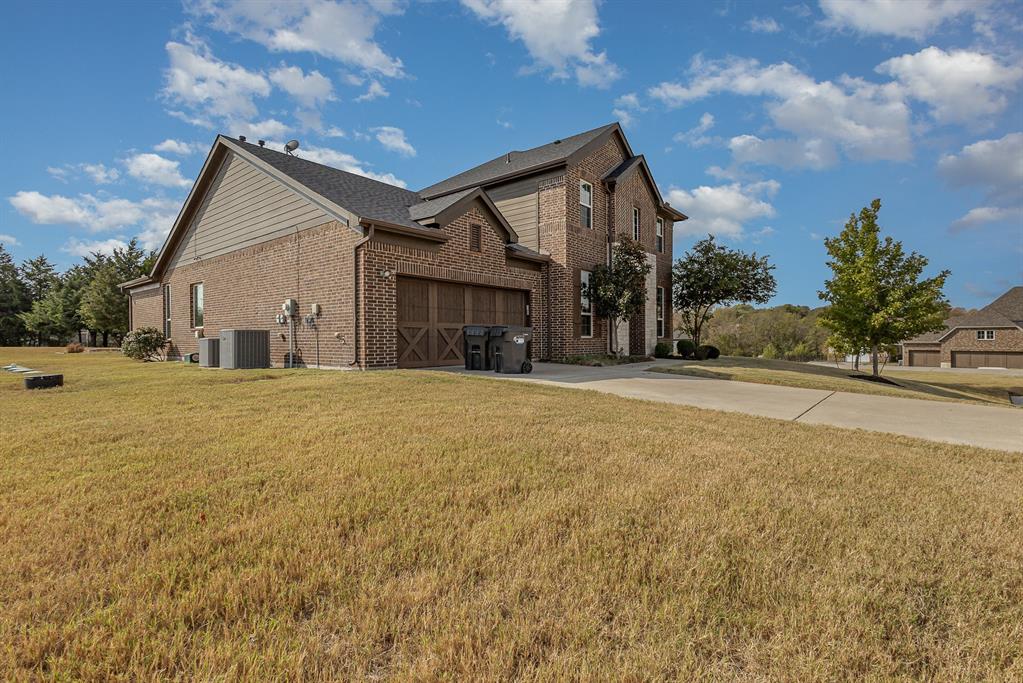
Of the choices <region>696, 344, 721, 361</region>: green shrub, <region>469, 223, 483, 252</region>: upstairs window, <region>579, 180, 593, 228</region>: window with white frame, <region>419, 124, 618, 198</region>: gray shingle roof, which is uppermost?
<region>419, 124, 618, 198</region>: gray shingle roof

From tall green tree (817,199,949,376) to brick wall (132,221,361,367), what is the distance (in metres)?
16.7

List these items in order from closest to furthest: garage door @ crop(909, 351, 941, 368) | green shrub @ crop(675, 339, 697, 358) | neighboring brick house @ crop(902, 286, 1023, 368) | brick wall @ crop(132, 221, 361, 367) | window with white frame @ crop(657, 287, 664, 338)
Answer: brick wall @ crop(132, 221, 361, 367) → green shrub @ crop(675, 339, 697, 358) → window with white frame @ crop(657, 287, 664, 338) → neighboring brick house @ crop(902, 286, 1023, 368) → garage door @ crop(909, 351, 941, 368)

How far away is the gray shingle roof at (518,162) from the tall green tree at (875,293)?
971 cm

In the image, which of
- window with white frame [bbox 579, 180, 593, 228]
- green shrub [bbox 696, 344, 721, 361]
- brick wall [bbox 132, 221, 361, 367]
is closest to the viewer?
brick wall [bbox 132, 221, 361, 367]

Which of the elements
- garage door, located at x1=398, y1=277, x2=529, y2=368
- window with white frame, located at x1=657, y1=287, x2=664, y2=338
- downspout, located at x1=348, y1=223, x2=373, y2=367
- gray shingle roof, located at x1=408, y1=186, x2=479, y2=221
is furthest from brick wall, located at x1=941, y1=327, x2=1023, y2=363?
downspout, located at x1=348, y1=223, x2=373, y2=367

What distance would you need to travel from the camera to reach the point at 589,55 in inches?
469

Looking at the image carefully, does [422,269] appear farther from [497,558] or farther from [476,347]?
[497,558]

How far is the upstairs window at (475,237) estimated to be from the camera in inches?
508

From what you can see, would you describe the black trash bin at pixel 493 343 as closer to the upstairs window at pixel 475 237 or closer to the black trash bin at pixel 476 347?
the black trash bin at pixel 476 347

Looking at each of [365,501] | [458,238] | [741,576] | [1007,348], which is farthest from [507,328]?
[1007,348]

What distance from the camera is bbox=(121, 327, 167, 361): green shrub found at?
16.4m

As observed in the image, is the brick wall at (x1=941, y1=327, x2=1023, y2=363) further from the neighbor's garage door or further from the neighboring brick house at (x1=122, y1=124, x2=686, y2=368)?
the neighboring brick house at (x1=122, y1=124, x2=686, y2=368)

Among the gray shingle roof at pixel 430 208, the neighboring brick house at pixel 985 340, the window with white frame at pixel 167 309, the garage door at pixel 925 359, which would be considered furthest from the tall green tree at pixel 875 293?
the garage door at pixel 925 359

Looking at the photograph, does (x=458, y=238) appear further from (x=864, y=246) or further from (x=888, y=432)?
(x=864, y=246)
